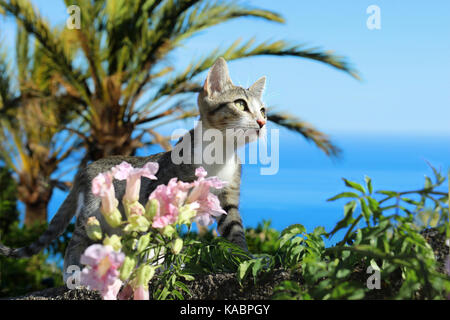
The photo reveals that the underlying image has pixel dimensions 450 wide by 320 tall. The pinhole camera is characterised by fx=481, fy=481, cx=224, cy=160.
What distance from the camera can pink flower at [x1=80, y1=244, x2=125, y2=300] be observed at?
1.67m

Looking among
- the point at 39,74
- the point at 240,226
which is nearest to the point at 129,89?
the point at 39,74

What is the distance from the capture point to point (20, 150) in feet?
30.8

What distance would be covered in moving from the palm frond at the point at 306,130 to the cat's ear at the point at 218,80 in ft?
14.3

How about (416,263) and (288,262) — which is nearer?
(416,263)

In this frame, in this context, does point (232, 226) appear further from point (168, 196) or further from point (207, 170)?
point (168, 196)

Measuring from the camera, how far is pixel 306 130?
25.4 feet

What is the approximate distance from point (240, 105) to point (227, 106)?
0.31 ft

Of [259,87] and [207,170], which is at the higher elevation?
[259,87]

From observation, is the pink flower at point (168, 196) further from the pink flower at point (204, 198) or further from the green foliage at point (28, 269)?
the green foliage at point (28, 269)

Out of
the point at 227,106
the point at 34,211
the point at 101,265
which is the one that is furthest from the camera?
the point at 34,211

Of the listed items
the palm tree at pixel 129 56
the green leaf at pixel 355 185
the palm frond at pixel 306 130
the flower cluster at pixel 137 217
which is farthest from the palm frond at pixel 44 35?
the green leaf at pixel 355 185

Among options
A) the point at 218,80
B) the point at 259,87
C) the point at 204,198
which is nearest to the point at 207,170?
the point at 218,80

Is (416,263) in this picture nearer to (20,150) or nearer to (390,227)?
(390,227)
